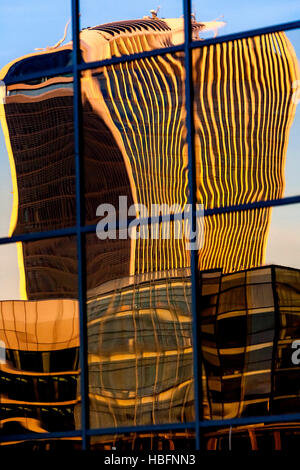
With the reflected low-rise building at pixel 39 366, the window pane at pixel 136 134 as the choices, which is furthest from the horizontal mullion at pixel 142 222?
the reflected low-rise building at pixel 39 366

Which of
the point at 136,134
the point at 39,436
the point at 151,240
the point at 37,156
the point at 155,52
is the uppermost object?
the point at 155,52

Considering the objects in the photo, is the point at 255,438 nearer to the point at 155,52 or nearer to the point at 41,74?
the point at 155,52

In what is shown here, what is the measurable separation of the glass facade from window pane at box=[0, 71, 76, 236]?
0.01 meters

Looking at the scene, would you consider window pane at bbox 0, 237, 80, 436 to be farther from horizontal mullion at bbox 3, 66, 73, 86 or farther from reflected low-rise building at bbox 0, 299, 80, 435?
horizontal mullion at bbox 3, 66, 73, 86

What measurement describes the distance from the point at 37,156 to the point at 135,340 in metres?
2.12

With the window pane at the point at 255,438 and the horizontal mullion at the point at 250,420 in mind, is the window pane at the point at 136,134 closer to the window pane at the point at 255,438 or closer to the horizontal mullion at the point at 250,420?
the horizontal mullion at the point at 250,420

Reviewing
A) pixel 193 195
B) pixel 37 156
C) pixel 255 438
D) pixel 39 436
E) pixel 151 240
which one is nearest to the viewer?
pixel 255 438

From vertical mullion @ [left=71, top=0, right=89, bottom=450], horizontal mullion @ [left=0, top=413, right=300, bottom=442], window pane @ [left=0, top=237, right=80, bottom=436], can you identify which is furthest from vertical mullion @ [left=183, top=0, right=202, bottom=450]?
window pane @ [left=0, top=237, right=80, bottom=436]

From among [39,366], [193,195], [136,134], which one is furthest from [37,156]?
[39,366]

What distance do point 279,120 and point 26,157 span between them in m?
2.61

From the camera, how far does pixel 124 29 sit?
9.24 metres

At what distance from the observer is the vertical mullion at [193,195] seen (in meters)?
8.39

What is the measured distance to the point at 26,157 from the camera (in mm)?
9484
